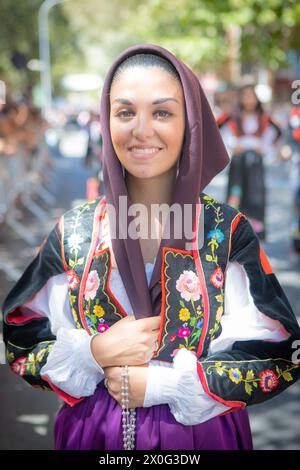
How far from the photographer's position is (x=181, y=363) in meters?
1.61

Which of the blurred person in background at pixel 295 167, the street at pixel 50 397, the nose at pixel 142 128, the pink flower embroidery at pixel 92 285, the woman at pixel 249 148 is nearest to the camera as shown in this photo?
the nose at pixel 142 128

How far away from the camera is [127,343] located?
1598mm

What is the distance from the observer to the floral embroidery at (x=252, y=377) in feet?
5.29

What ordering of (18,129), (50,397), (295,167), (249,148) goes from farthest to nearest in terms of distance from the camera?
(18,129) < (295,167) < (249,148) < (50,397)

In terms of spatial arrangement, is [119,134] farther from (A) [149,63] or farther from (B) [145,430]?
(B) [145,430]

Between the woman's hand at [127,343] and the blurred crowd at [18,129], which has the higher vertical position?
the blurred crowd at [18,129]

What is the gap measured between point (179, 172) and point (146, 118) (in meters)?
0.17

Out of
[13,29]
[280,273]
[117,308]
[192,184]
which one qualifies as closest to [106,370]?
[117,308]

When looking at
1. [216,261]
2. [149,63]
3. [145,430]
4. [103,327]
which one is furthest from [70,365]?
[149,63]

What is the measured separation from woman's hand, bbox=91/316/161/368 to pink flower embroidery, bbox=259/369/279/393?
0.31 metres

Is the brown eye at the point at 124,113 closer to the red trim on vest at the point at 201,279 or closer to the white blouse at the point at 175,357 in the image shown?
the red trim on vest at the point at 201,279

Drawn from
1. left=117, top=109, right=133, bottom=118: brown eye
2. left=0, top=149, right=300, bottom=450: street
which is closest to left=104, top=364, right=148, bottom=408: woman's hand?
left=117, top=109, right=133, bottom=118: brown eye

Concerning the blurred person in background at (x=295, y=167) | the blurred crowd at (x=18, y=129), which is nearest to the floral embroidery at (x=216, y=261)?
the blurred person in background at (x=295, y=167)
